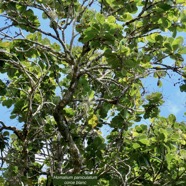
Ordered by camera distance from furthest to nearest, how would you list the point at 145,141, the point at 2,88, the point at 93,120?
1. the point at 2,88
2. the point at 93,120
3. the point at 145,141

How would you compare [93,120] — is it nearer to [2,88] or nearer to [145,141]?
[145,141]

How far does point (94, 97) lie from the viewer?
21.6 ft

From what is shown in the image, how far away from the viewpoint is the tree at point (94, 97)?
5.71 m

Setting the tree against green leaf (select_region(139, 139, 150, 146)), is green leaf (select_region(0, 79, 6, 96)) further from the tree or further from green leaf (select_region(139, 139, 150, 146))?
green leaf (select_region(139, 139, 150, 146))

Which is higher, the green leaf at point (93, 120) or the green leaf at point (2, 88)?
the green leaf at point (2, 88)

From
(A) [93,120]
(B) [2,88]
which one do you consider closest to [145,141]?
(A) [93,120]

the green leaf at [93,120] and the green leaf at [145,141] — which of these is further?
the green leaf at [93,120]

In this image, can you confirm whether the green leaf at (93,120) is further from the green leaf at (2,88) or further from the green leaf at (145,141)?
the green leaf at (2,88)

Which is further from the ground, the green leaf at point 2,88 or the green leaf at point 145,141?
the green leaf at point 2,88

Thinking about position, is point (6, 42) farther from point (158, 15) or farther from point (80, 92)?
point (158, 15)

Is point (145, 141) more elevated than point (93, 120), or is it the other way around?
point (93, 120)

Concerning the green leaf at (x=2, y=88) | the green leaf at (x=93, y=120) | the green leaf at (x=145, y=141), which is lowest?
the green leaf at (x=145, y=141)

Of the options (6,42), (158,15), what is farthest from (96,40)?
(6,42)

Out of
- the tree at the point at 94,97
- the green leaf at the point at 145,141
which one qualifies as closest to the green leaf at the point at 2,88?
the tree at the point at 94,97
